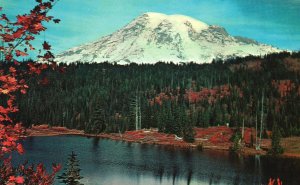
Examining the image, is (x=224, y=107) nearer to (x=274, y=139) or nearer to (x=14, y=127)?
(x=274, y=139)

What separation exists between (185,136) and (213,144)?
1019cm

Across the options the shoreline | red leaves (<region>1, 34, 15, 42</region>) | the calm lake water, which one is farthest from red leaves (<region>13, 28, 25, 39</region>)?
the shoreline

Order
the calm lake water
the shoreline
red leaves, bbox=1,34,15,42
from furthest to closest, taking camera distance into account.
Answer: the shoreline < the calm lake water < red leaves, bbox=1,34,15,42

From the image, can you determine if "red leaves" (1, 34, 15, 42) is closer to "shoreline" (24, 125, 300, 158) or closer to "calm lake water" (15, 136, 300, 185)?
"calm lake water" (15, 136, 300, 185)

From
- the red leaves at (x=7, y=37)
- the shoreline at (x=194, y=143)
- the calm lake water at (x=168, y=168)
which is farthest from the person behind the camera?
the shoreline at (x=194, y=143)

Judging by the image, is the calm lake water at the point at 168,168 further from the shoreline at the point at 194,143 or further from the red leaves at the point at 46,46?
the red leaves at the point at 46,46

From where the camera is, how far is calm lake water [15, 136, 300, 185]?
62.7 m

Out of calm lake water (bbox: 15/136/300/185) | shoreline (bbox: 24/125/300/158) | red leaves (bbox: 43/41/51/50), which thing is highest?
red leaves (bbox: 43/41/51/50)

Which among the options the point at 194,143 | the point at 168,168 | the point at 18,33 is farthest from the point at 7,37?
the point at 194,143

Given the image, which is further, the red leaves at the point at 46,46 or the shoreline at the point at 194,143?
the shoreline at the point at 194,143

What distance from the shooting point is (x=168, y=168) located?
243ft

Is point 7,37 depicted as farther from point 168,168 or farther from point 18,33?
point 168,168

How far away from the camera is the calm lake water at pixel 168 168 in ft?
206

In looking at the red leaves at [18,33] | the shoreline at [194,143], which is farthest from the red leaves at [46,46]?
the shoreline at [194,143]
